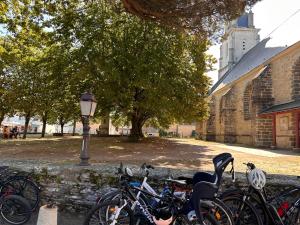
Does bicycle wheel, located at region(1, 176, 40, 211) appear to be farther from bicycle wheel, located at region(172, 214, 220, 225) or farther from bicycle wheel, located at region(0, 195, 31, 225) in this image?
bicycle wheel, located at region(172, 214, 220, 225)

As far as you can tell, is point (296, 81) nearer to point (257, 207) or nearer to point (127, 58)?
point (127, 58)

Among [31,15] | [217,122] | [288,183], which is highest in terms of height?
[31,15]

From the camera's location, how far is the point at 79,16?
A: 16.7m

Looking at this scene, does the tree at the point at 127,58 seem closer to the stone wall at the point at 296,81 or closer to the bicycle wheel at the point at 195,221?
the stone wall at the point at 296,81

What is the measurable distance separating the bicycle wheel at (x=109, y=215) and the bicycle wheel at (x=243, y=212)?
62.3 inches

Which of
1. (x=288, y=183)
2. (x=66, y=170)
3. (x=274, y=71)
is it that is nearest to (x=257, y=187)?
(x=288, y=183)

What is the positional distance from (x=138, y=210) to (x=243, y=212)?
5.52ft

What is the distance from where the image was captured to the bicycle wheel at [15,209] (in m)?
6.20

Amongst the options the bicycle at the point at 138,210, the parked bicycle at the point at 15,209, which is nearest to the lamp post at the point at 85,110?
the parked bicycle at the point at 15,209

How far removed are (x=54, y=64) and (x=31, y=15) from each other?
480 cm

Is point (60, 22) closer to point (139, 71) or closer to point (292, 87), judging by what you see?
point (139, 71)

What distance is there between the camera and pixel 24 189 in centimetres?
684

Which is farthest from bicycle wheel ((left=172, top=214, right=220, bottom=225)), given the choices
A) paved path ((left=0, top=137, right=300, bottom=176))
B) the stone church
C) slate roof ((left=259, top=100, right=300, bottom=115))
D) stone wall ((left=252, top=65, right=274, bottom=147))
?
stone wall ((left=252, top=65, right=274, bottom=147))

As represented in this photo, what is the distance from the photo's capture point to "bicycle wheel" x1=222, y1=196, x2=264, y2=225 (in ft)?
17.6
